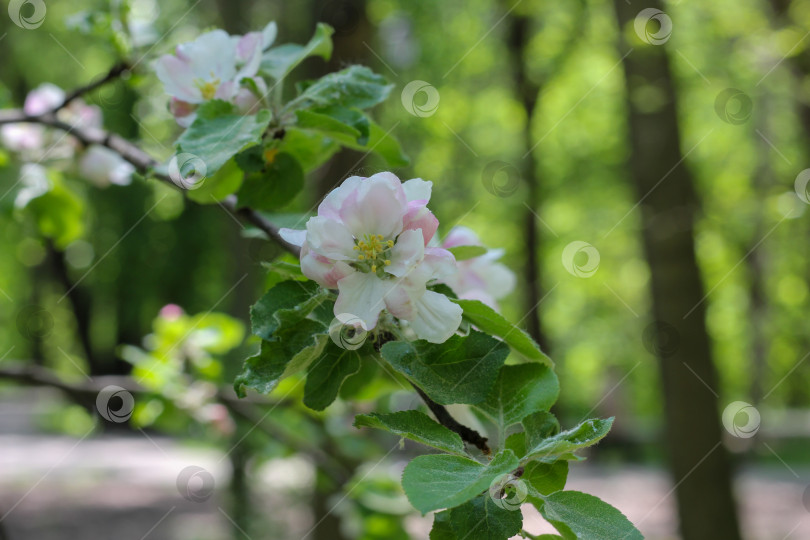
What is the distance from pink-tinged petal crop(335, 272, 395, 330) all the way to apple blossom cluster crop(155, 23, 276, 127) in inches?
12.8

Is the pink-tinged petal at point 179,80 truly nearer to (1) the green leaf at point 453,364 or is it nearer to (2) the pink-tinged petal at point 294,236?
(2) the pink-tinged petal at point 294,236

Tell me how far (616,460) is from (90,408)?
11.2 metres

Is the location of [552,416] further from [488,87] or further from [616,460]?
[616,460]

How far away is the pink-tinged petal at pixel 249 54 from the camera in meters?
0.83

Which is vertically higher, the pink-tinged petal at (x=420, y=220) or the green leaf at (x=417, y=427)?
the pink-tinged petal at (x=420, y=220)

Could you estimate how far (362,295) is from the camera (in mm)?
608

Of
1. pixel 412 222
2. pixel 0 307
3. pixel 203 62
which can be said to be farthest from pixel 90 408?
pixel 0 307

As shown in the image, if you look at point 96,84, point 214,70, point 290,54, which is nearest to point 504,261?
point 96,84

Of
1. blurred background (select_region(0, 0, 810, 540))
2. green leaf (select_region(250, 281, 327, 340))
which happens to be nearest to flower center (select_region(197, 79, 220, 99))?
blurred background (select_region(0, 0, 810, 540))

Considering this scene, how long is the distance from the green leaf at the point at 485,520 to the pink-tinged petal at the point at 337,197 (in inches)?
9.6

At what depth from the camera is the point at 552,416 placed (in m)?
0.62

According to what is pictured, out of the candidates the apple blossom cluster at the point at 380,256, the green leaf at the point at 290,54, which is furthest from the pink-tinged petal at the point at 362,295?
the green leaf at the point at 290,54

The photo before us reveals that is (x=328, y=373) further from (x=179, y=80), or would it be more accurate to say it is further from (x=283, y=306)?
(x=179, y=80)

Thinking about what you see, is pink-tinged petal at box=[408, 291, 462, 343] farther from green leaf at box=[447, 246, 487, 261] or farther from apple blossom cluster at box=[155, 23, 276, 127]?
apple blossom cluster at box=[155, 23, 276, 127]
